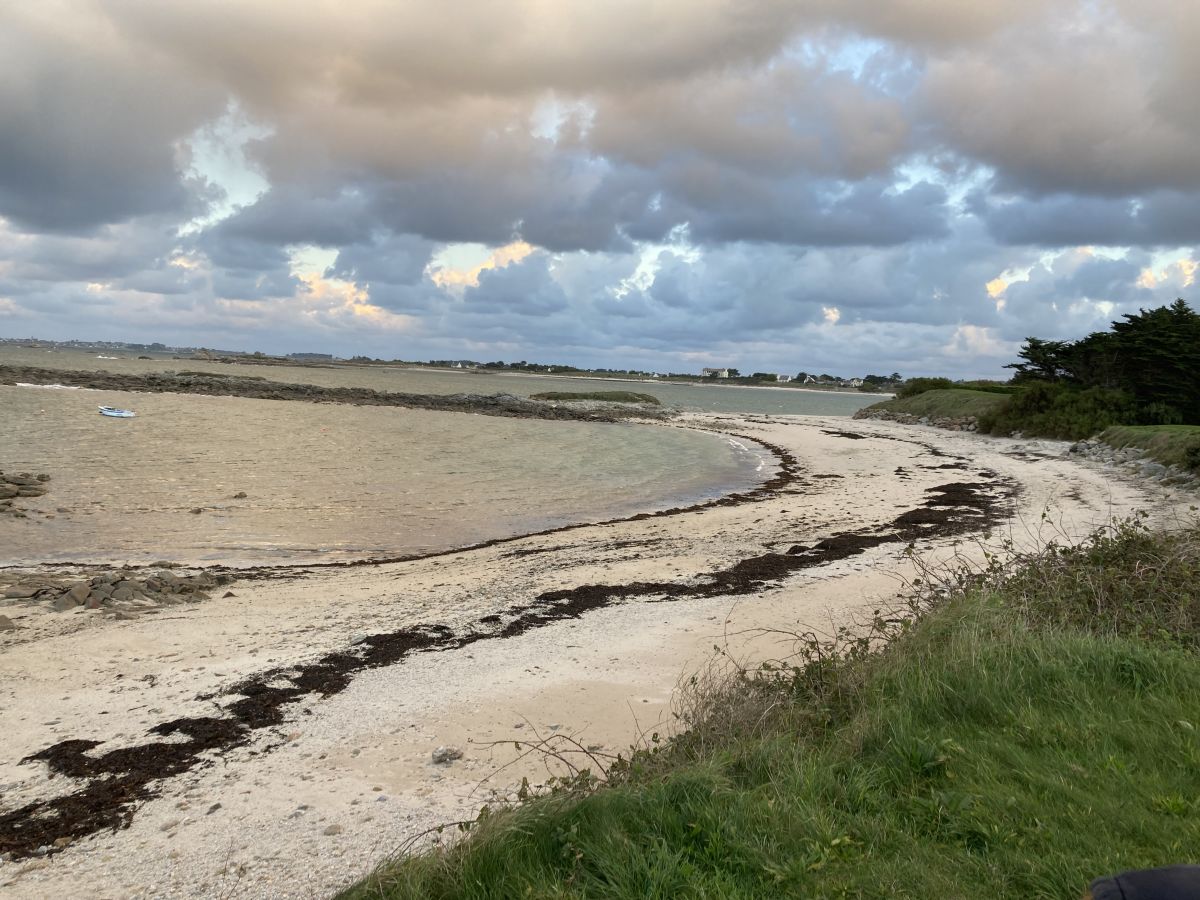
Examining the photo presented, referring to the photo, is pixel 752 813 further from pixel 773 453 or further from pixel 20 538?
pixel 773 453

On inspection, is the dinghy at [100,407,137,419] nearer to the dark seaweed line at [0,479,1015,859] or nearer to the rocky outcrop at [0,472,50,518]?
the rocky outcrop at [0,472,50,518]

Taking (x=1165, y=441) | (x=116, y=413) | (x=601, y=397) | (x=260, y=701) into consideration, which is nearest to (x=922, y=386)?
(x=601, y=397)

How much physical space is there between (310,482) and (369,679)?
1987cm

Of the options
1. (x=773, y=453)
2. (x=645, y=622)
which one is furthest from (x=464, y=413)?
(x=645, y=622)

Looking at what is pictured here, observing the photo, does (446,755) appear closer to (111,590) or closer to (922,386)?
(111,590)

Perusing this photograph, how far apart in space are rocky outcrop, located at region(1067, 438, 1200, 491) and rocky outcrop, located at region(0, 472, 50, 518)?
107 ft

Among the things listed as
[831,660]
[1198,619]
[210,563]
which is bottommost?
[210,563]

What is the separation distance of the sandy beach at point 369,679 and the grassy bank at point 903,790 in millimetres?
1714

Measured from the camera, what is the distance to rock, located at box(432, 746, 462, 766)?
21.5ft

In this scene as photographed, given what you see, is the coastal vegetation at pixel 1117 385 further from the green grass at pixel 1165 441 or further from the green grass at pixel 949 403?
the green grass at pixel 949 403

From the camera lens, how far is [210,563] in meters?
15.6

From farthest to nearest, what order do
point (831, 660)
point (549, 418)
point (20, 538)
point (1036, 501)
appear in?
1. point (549, 418)
2. point (1036, 501)
3. point (20, 538)
4. point (831, 660)

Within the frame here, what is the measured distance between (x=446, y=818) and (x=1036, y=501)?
20.7m

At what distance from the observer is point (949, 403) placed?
63594 millimetres
